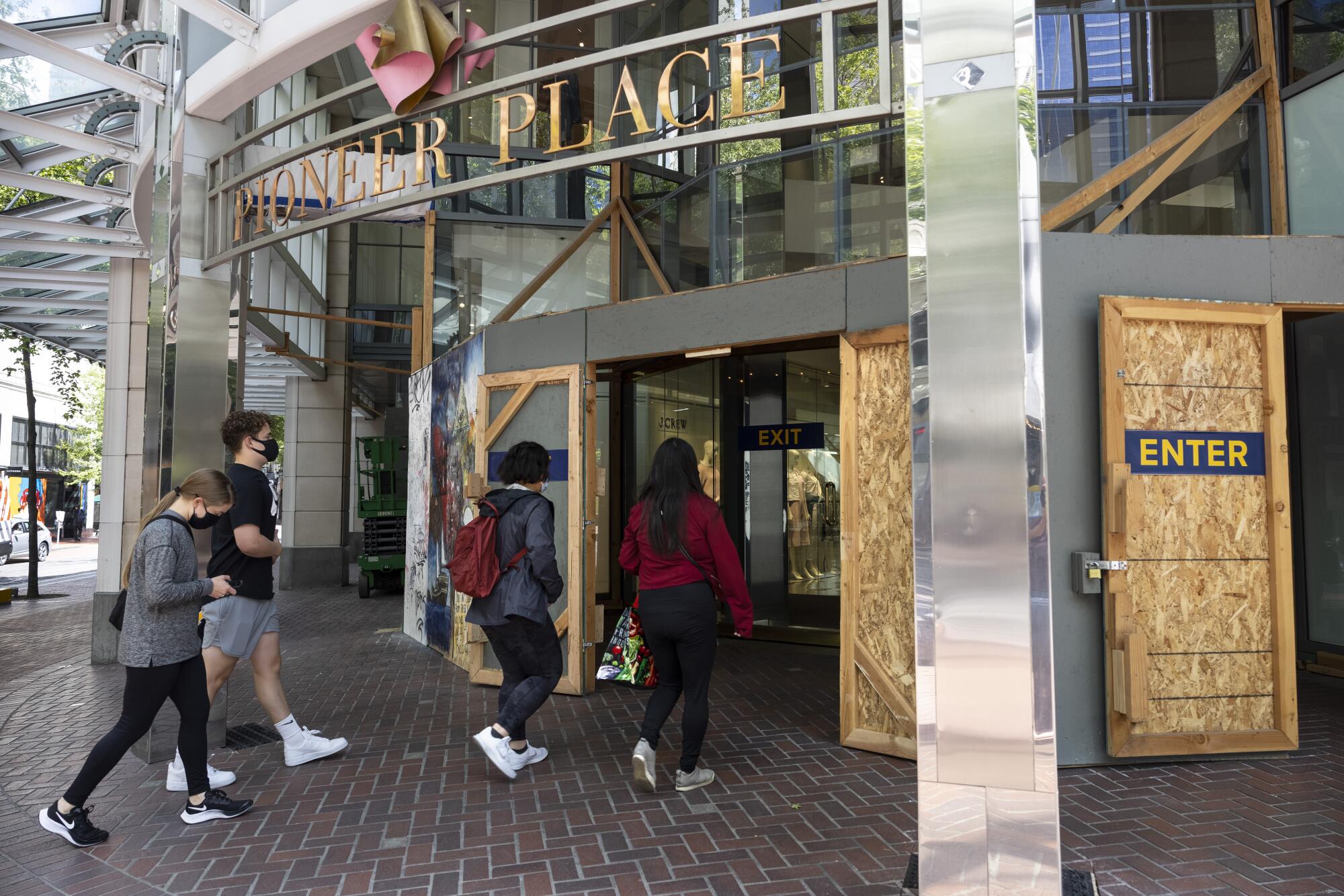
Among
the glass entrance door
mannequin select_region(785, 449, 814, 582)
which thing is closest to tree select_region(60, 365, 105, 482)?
the glass entrance door

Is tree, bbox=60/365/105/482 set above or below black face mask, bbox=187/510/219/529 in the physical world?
above

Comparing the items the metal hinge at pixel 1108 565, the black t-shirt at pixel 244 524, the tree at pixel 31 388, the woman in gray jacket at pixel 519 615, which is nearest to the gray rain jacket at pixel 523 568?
the woman in gray jacket at pixel 519 615

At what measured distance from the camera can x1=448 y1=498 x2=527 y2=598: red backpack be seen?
5.02 meters

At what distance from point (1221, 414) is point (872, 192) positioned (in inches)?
139

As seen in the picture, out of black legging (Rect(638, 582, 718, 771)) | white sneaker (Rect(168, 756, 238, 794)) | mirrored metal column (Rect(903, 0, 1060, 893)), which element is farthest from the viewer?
white sneaker (Rect(168, 756, 238, 794))

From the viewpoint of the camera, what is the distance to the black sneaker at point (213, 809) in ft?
14.4

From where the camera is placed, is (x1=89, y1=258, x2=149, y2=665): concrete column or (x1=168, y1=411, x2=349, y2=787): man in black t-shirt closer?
(x1=168, y1=411, x2=349, y2=787): man in black t-shirt

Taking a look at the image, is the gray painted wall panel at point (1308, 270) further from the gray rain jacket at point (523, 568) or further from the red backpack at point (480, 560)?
the red backpack at point (480, 560)

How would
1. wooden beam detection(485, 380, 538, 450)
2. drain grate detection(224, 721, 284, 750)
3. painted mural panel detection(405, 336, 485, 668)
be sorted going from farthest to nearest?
painted mural panel detection(405, 336, 485, 668)
wooden beam detection(485, 380, 538, 450)
drain grate detection(224, 721, 284, 750)

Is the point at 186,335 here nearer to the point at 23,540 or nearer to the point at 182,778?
the point at 182,778

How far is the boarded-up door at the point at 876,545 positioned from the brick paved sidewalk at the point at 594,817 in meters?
0.29

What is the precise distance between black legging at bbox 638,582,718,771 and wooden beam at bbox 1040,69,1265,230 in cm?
342

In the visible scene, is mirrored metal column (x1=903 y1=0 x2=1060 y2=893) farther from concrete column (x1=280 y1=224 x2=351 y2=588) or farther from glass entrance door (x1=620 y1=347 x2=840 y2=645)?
concrete column (x1=280 y1=224 x2=351 y2=588)

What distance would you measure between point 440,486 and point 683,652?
16.5 ft
